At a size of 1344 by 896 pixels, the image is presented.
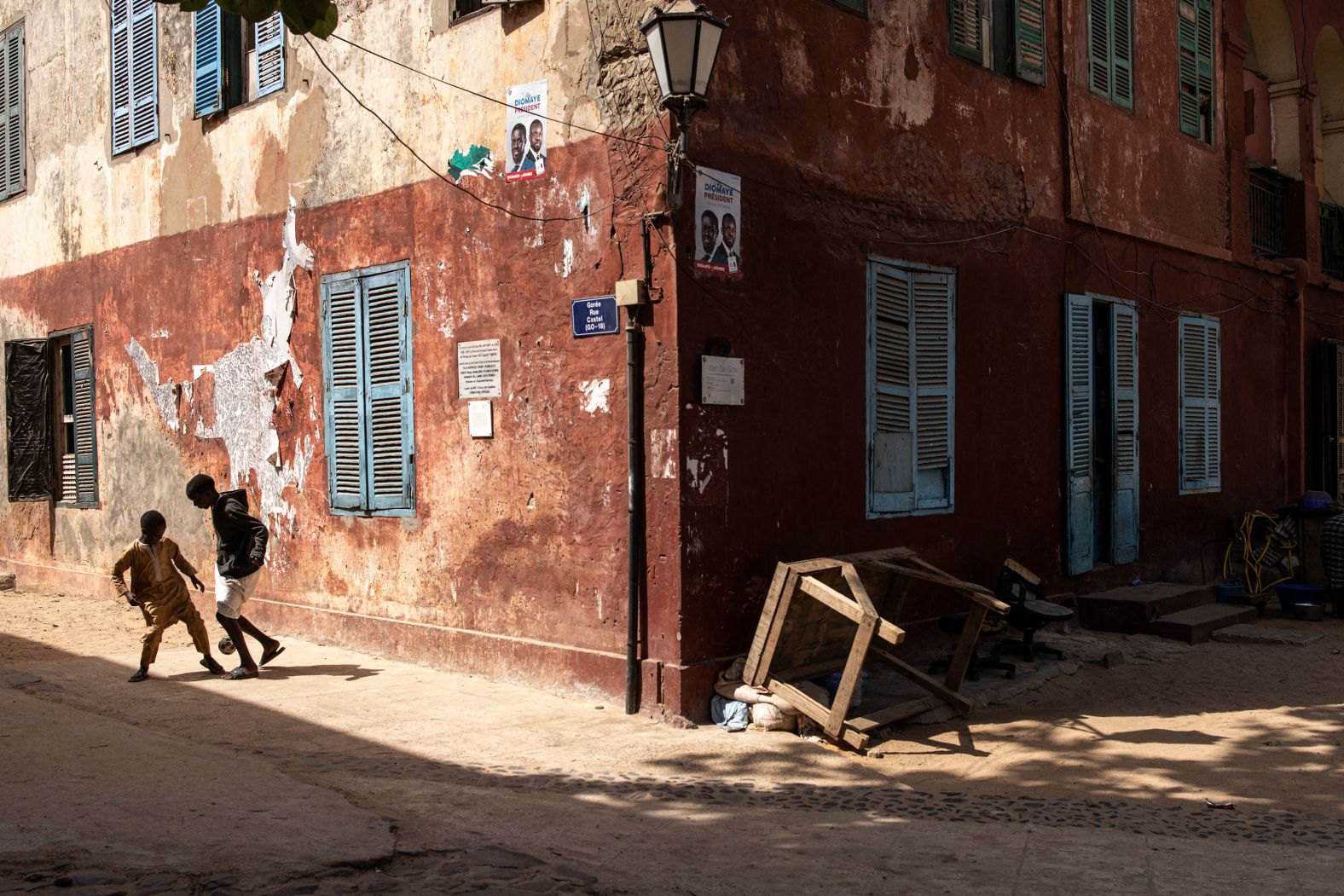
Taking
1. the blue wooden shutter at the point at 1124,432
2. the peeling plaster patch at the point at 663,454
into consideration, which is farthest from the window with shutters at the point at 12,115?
the blue wooden shutter at the point at 1124,432

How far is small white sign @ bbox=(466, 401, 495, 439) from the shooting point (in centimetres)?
776

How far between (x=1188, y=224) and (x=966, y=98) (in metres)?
4.16

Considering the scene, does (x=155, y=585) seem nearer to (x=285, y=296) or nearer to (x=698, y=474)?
(x=285, y=296)

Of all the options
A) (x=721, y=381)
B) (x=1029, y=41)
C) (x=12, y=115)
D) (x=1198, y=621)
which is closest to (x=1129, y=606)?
(x=1198, y=621)

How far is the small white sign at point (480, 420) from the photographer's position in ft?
25.5

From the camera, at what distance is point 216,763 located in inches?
224

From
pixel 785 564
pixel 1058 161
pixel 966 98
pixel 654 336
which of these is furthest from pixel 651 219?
pixel 1058 161

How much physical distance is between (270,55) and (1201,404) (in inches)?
353

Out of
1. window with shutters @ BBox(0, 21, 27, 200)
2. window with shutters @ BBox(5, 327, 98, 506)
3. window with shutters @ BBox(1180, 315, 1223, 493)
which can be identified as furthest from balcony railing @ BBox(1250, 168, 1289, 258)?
window with shutters @ BBox(0, 21, 27, 200)

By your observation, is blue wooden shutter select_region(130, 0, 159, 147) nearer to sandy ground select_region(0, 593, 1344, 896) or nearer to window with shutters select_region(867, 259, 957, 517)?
sandy ground select_region(0, 593, 1344, 896)

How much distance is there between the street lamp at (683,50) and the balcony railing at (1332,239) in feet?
38.6

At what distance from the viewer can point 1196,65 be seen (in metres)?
12.3

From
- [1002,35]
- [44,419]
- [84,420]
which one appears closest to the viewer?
[1002,35]

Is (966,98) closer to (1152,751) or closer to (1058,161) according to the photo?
(1058,161)
